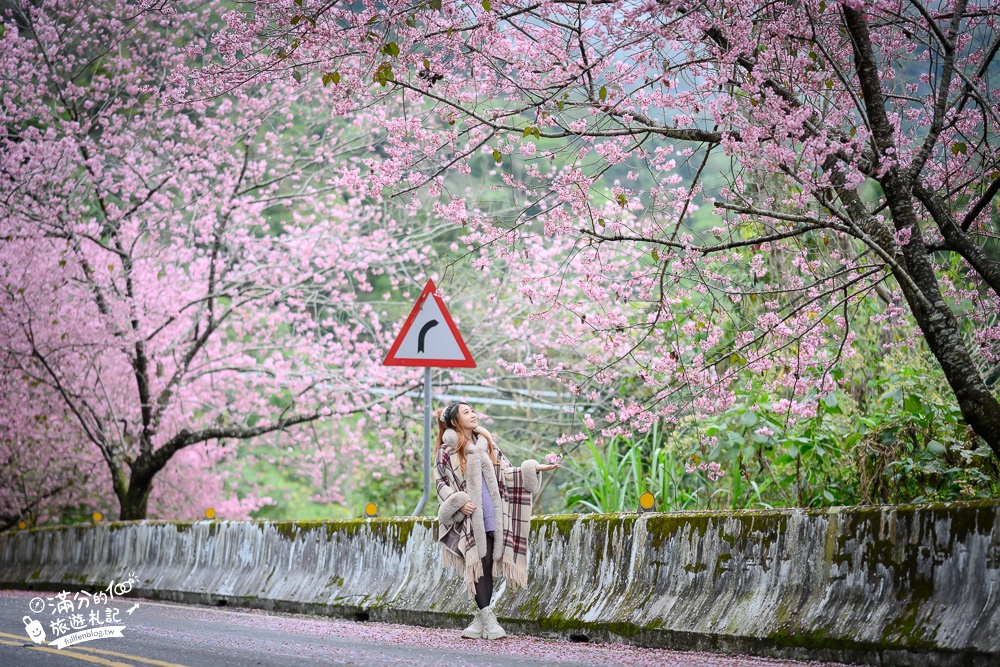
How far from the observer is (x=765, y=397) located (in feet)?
31.9

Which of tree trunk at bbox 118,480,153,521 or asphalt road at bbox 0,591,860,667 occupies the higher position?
tree trunk at bbox 118,480,153,521

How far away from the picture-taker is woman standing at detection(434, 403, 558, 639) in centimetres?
752

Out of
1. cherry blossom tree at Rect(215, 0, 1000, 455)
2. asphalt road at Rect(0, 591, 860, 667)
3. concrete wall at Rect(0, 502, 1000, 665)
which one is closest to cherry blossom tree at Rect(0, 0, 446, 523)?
concrete wall at Rect(0, 502, 1000, 665)

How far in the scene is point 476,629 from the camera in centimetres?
762

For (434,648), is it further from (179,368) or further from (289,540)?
(179,368)

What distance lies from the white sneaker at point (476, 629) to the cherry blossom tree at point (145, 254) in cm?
829

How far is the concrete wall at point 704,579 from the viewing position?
17.9ft

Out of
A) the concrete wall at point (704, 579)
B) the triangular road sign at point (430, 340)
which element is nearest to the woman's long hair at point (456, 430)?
the concrete wall at point (704, 579)

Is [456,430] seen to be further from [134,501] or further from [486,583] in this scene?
[134,501]

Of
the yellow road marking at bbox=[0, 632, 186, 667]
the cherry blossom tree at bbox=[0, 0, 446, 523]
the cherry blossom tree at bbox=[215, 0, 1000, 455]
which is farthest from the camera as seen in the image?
the cherry blossom tree at bbox=[0, 0, 446, 523]

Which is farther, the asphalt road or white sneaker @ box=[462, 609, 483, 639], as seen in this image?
white sneaker @ box=[462, 609, 483, 639]

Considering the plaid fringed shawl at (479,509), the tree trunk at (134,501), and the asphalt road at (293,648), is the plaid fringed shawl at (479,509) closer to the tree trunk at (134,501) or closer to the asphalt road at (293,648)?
the asphalt road at (293,648)

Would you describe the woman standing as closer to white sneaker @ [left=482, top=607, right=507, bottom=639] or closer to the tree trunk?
white sneaker @ [left=482, top=607, right=507, bottom=639]

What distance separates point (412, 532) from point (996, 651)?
5.21 meters
